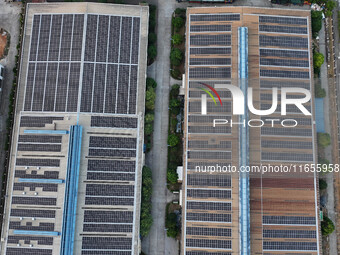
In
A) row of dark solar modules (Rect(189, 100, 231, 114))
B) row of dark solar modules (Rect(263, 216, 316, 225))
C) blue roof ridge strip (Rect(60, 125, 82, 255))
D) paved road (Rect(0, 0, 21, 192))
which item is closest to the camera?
blue roof ridge strip (Rect(60, 125, 82, 255))

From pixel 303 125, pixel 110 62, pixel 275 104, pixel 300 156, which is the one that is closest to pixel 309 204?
pixel 300 156

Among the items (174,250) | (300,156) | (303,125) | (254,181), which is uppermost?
(303,125)

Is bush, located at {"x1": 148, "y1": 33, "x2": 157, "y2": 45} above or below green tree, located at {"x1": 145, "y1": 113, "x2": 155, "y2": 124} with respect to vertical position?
above

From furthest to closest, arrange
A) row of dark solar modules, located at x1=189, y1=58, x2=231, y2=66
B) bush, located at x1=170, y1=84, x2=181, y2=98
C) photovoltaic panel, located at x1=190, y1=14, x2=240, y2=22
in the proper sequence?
bush, located at x1=170, y1=84, x2=181, y2=98 → photovoltaic panel, located at x1=190, y1=14, x2=240, y2=22 → row of dark solar modules, located at x1=189, y1=58, x2=231, y2=66

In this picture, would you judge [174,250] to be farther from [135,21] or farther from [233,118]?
[135,21]

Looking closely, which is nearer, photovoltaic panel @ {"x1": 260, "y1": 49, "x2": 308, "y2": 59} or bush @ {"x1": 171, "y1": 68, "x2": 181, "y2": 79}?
photovoltaic panel @ {"x1": 260, "y1": 49, "x2": 308, "y2": 59}

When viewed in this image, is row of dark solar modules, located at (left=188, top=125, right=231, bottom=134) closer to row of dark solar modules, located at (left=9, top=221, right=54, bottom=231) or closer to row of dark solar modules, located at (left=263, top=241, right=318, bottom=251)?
row of dark solar modules, located at (left=263, top=241, right=318, bottom=251)

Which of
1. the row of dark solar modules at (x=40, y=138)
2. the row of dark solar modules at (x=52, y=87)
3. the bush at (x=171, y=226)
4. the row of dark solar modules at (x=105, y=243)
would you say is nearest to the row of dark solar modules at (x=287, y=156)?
the bush at (x=171, y=226)

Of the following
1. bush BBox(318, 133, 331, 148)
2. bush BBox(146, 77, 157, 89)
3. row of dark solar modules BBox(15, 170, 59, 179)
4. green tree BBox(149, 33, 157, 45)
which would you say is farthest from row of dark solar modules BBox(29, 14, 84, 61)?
bush BBox(318, 133, 331, 148)
